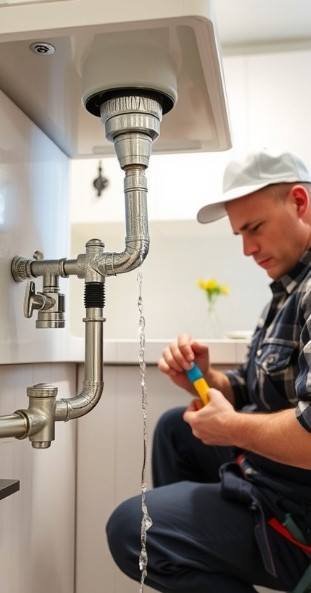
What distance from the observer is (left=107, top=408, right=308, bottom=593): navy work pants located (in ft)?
2.72

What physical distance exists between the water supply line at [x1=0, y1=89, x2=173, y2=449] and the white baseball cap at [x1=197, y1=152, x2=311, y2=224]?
24 cm

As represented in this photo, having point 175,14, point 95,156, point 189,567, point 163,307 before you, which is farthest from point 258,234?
point 163,307

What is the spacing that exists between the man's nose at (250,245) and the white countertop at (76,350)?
0.89 feet

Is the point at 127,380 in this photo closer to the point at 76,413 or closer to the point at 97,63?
the point at 76,413

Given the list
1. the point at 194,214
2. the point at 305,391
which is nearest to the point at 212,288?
the point at 194,214

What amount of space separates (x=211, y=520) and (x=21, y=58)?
726 mm

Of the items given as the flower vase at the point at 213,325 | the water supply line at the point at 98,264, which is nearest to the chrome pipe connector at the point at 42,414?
the water supply line at the point at 98,264

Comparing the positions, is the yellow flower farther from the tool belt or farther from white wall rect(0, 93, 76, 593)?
the tool belt

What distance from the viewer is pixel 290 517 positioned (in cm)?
79

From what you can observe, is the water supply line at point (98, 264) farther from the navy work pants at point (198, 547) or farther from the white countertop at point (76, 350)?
the navy work pants at point (198, 547)

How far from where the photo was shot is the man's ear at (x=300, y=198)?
92 centimetres

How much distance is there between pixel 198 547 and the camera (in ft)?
2.75

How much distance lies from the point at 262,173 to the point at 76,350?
50 centimetres

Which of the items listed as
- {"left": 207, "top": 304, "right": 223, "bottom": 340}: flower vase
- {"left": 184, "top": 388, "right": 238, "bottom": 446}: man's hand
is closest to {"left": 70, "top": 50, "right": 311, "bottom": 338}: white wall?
{"left": 207, "top": 304, "right": 223, "bottom": 340}: flower vase
